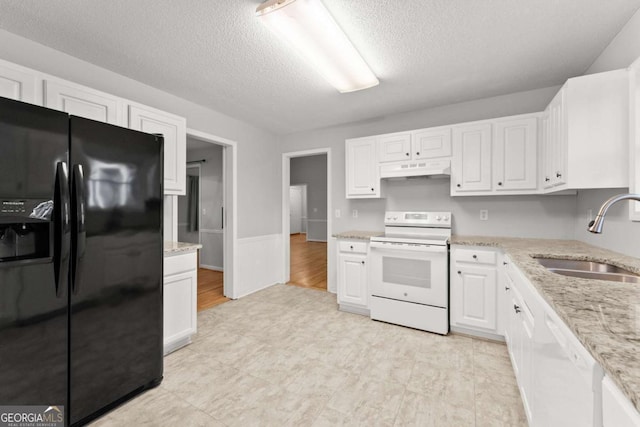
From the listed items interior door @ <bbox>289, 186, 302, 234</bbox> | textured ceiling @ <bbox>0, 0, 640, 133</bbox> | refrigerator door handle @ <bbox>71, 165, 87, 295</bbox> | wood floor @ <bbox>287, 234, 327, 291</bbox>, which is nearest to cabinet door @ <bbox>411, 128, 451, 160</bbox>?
textured ceiling @ <bbox>0, 0, 640, 133</bbox>

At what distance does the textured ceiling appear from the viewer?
166cm

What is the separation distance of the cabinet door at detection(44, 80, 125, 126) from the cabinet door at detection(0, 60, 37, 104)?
2.6 inches

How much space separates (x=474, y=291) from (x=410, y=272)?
0.58 meters

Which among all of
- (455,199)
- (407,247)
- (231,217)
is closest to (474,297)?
(407,247)

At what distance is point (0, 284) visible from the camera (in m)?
1.25

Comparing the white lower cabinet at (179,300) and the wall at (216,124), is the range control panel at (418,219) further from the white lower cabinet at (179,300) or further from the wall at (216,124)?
the white lower cabinet at (179,300)

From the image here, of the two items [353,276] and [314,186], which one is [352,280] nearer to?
[353,276]

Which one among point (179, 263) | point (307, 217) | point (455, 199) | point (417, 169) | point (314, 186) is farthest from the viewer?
point (307, 217)

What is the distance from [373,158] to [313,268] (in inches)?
111

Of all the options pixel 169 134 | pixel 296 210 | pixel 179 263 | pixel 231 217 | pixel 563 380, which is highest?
pixel 169 134

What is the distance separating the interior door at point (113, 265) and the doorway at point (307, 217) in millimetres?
Result: 2530

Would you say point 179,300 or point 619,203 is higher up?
point 619,203

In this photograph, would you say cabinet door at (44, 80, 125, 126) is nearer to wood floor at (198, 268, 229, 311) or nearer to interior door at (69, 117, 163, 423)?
interior door at (69, 117, 163, 423)

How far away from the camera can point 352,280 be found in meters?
3.16
